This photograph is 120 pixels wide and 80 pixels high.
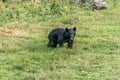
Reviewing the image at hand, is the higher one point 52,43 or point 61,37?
point 61,37

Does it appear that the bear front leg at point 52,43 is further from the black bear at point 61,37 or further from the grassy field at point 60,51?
the grassy field at point 60,51

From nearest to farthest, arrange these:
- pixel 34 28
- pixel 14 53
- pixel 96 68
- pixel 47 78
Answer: pixel 47 78
pixel 96 68
pixel 14 53
pixel 34 28

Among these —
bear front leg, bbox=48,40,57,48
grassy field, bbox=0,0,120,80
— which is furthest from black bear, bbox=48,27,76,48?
grassy field, bbox=0,0,120,80

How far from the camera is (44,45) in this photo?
11445mm

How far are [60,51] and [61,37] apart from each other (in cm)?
52

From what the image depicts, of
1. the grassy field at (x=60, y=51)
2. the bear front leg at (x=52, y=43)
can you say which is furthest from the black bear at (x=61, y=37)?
the grassy field at (x=60, y=51)

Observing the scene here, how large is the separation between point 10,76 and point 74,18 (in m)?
6.89

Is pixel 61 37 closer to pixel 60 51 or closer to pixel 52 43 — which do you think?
pixel 52 43

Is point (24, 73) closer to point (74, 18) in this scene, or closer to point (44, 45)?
point (44, 45)

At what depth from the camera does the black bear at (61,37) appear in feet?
35.8

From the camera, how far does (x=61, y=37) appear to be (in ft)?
36.2

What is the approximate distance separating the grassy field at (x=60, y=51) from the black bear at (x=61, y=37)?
0.19 m

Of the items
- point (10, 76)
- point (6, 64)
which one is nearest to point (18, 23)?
point (6, 64)

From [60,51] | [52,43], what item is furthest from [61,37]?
[60,51]
